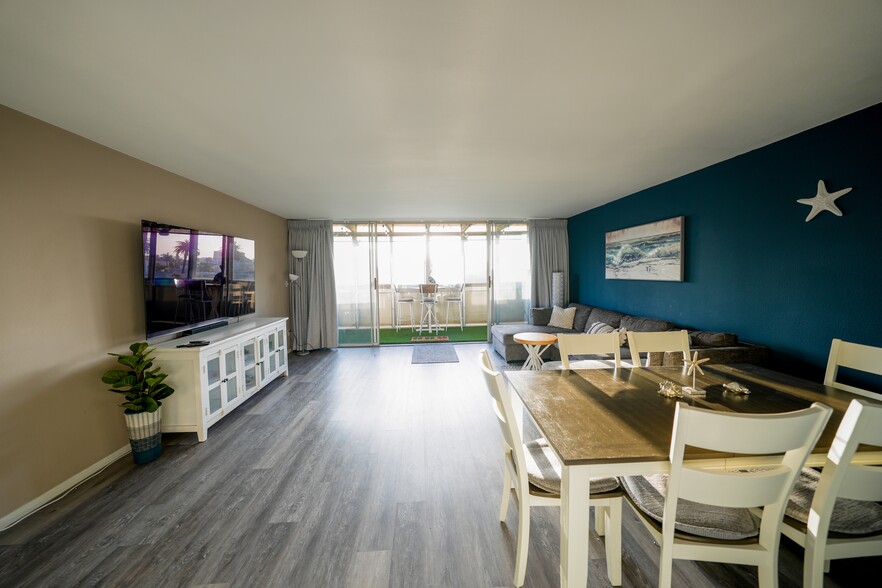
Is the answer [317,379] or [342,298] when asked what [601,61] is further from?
[342,298]

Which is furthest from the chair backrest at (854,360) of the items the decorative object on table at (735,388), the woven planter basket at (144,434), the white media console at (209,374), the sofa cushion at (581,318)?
the woven planter basket at (144,434)

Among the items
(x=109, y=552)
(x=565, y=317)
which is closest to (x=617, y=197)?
(x=565, y=317)

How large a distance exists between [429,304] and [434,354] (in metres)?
1.64

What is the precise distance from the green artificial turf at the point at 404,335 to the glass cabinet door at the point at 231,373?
3245 mm

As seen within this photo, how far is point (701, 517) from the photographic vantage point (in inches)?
49.8

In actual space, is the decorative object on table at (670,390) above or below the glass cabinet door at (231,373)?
above

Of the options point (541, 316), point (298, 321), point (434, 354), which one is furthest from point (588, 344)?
point (298, 321)

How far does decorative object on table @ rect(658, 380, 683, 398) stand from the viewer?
1686mm

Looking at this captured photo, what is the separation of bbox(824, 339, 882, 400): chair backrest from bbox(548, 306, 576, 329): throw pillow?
3.88 meters

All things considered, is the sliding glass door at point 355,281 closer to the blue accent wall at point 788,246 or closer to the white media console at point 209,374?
the white media console at point 209,374

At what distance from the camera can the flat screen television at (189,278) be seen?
287 centimetres

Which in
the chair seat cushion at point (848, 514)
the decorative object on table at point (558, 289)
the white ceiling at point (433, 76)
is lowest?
the chair seat cushion at point (848, 514)

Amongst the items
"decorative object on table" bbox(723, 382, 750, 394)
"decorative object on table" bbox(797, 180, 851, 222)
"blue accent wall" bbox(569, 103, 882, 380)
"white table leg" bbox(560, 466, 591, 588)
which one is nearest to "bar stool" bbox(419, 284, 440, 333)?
"blue accent wall" bbox(569, 103, 882, 380)

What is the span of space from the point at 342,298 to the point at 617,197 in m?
5.15
